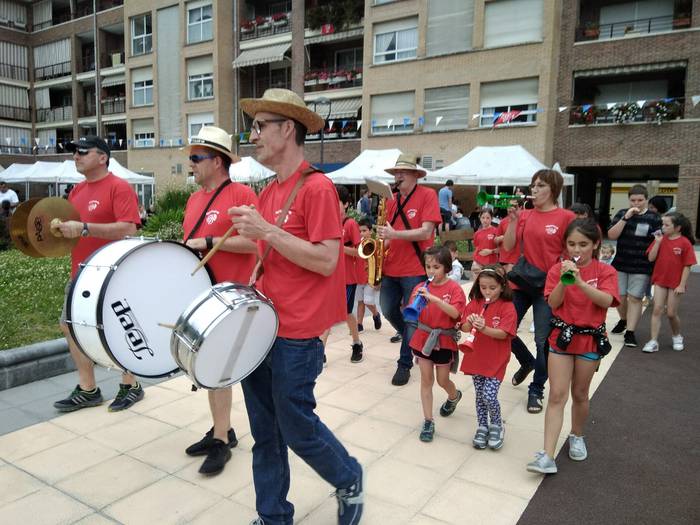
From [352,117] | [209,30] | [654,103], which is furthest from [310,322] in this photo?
[209,30]

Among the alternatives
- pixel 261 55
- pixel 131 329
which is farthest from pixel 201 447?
pixel 261 55

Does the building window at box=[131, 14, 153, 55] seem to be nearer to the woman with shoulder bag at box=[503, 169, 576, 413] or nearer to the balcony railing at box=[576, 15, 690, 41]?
the balcony railing at box=[576, 15, 690, 41]

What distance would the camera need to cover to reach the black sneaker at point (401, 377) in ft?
16.6

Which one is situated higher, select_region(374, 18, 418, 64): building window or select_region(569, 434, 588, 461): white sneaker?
select_region(374, 18, 418, 64): building window

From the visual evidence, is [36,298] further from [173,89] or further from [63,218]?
[173,89]

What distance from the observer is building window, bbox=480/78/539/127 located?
20870mm

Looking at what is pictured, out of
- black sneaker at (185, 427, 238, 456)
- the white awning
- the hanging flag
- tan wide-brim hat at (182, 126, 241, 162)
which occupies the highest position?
the white awning

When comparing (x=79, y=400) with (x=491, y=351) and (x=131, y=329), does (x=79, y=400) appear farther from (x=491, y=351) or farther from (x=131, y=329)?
(x=491, y=351)

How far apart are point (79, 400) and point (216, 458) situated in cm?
162

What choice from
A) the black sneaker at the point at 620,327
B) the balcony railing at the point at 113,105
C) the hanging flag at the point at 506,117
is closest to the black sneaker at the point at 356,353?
the black sneaker at the point at 620,327

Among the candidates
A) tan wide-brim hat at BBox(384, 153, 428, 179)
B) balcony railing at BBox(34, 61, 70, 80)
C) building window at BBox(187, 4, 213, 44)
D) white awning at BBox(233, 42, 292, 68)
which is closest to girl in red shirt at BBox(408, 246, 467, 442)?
tan wide-brim hat at BBox(384, 153, 428, 179)

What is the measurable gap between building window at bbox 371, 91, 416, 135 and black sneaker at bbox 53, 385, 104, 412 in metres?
20.9

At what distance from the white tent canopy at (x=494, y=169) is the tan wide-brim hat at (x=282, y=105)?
38.4 ft

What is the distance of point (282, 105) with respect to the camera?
2.37 m
